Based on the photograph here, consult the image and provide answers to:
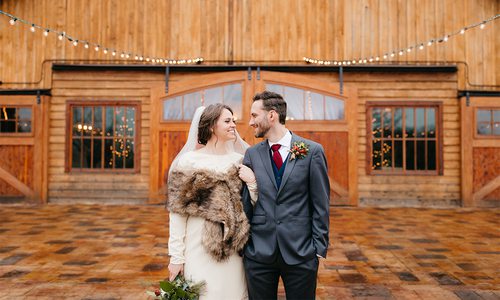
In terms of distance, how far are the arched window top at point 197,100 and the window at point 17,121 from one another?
3.29m

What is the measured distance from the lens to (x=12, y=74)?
9297 mm

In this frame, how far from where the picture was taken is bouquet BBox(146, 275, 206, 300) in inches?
78.2

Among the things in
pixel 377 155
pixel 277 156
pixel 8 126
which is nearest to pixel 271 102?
pixel 277 156

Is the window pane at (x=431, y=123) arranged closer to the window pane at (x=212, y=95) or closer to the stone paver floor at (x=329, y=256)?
the stone paver floor at (x=329, y=256)

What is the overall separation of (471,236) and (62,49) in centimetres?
948

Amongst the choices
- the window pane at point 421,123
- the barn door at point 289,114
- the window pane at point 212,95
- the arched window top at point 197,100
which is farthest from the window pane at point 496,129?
the window pane at point 212,95

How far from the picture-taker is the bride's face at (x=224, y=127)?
2.12 metres

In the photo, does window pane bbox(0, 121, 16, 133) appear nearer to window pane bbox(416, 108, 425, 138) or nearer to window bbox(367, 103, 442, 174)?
window bbox(367, 103, 442, 174)

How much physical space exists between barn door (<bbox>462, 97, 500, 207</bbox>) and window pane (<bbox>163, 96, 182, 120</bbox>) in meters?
6.62

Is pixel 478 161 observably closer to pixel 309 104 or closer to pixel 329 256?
pixel 309 104

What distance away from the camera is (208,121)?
2145 millimetres

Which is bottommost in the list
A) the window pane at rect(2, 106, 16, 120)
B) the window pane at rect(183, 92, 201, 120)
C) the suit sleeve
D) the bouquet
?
the bouquet

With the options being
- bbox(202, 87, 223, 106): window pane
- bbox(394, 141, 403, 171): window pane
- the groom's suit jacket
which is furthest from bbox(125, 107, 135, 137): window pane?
the groom's suit jacket

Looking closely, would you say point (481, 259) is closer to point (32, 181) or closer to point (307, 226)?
point (307, 226)
